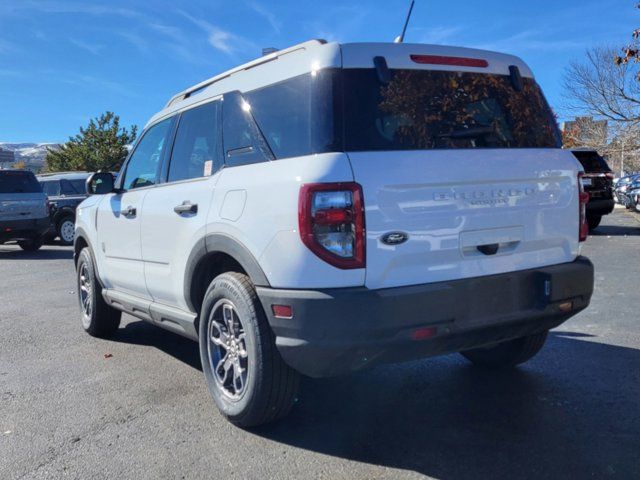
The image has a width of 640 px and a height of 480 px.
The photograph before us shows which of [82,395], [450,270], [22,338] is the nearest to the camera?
[450,270]

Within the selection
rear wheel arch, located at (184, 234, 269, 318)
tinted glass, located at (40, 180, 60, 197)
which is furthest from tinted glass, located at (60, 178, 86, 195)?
Answer: rear wheel arch, located at (184, 234, 269, 318)

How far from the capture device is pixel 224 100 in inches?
152

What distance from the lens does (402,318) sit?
9.43ft

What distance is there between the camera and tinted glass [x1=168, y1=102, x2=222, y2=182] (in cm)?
388

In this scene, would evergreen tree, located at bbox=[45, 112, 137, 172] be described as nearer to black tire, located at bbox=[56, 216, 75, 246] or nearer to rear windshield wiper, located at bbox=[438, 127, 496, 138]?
black tire, located at bbox=[56, 216, 75, 246]

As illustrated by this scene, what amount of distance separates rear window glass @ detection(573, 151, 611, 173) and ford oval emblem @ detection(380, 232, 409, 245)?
1282cm

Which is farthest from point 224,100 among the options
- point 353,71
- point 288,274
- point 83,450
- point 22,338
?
point 22,338

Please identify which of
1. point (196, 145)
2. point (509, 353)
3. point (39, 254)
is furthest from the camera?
point (39, 254)

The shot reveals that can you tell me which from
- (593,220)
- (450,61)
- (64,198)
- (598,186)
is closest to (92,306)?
(450,61)

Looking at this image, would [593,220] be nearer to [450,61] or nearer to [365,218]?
[450,61]

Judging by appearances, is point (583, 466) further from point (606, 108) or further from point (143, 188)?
point (606, 108)

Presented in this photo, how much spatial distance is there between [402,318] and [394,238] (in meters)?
0.39

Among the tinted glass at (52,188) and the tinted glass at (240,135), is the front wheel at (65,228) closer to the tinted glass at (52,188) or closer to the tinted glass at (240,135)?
the tinted glass at (52,188)

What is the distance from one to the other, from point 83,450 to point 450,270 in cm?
224
